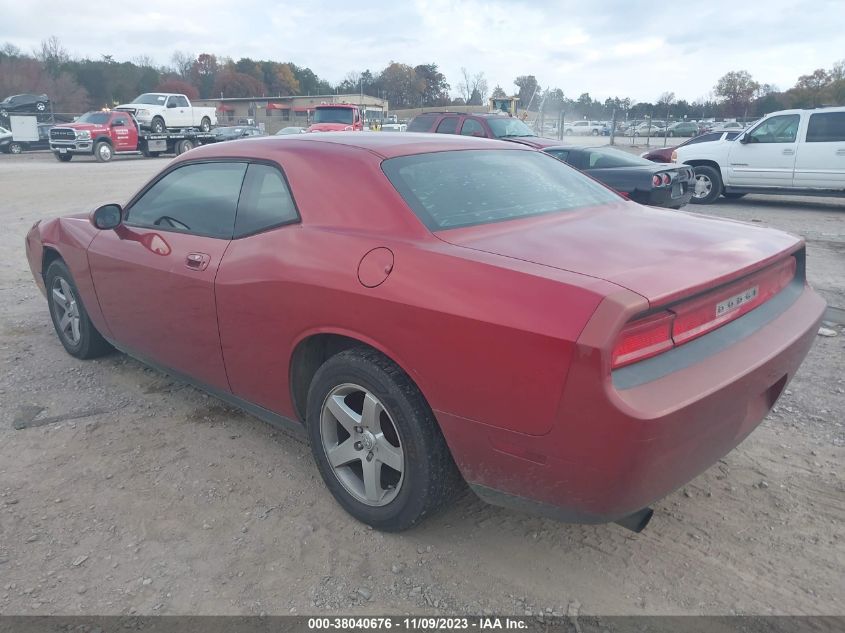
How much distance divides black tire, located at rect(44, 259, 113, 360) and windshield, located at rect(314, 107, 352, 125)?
18.9m

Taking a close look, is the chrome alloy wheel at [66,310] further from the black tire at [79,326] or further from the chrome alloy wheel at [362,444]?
the chrome alloy wheel at [362,444]

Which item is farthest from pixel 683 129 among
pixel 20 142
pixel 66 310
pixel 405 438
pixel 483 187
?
pixel 405 438

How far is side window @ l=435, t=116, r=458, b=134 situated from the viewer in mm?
13070

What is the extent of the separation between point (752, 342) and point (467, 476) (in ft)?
3.75

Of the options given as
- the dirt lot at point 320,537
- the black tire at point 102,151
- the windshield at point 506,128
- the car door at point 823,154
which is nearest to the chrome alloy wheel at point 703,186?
the car door at point 823,154

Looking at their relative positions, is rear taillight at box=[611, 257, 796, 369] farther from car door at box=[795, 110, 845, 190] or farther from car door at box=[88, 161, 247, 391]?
car door at box=[795, 110, 845, 190]

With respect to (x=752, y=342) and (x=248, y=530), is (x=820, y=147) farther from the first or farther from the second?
(x=248, y=530)

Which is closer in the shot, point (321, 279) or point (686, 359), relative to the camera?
point (686, 359)

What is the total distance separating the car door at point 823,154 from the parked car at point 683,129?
93.3ft

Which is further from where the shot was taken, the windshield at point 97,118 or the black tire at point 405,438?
the windshield at point 97,118

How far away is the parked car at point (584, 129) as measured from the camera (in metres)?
50.3

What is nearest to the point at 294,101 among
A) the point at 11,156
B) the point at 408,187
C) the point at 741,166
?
the point at 11,156

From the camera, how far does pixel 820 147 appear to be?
37.3 feet

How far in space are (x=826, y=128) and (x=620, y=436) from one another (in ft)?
39.4
